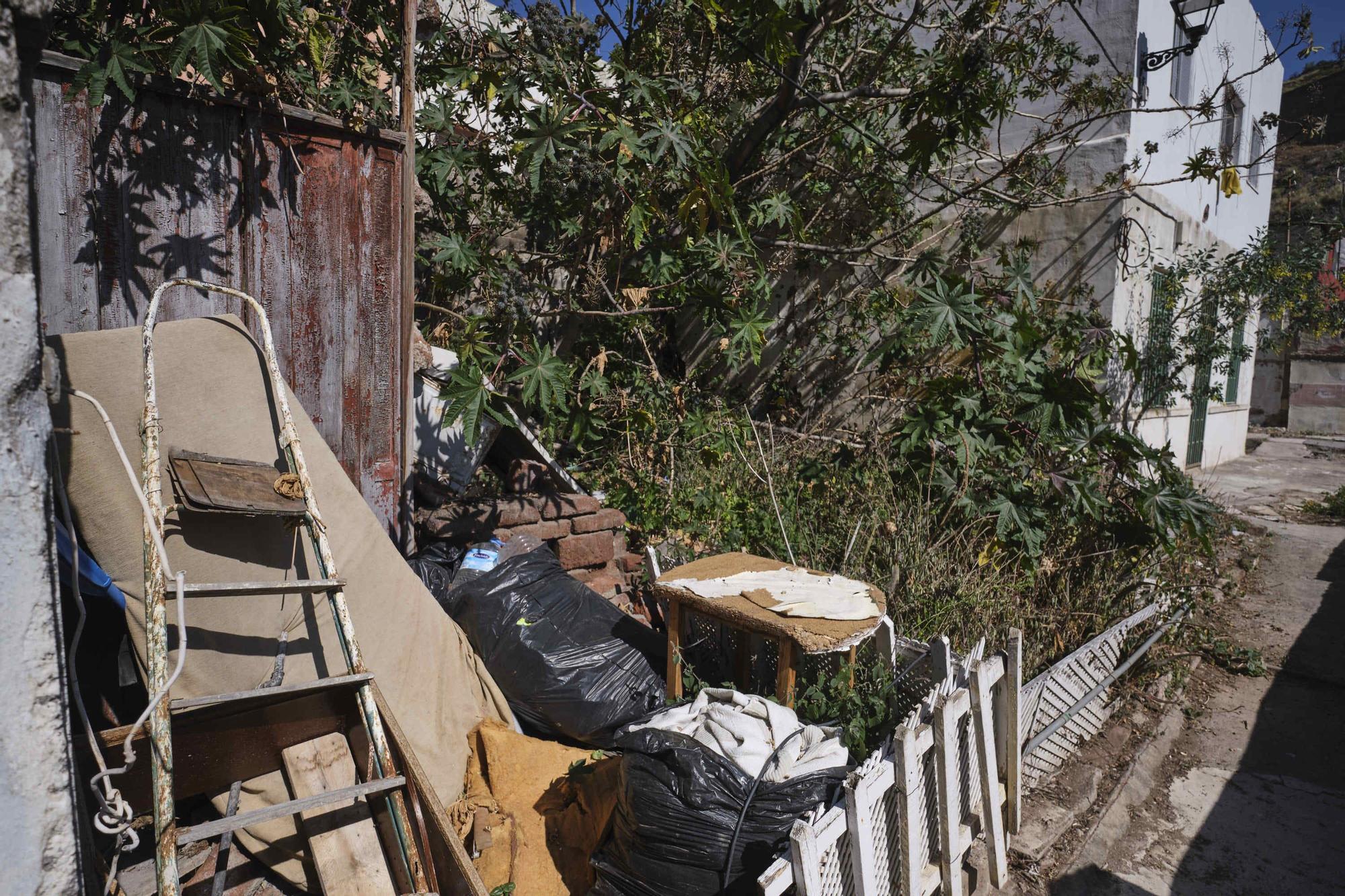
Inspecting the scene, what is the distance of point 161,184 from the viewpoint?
8.47 ft

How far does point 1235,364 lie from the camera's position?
895 centimetres

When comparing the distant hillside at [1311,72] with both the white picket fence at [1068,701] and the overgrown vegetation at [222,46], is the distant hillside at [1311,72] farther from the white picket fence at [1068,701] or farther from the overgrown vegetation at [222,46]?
the overgrown vegetation at [222,46]

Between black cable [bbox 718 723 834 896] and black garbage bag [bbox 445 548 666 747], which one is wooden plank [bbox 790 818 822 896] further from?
black garbage bag [bbox 445 548 666 747]

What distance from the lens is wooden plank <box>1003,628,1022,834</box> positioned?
2772 millimetres

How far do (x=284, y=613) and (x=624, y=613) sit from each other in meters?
1.50

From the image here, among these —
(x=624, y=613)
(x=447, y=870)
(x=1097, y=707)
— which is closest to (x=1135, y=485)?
(x=1097, y=707)

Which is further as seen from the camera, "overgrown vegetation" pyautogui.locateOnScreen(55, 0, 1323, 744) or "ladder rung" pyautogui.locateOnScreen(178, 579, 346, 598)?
"overgrown vegetation" pyautogui.locateOnScreen(55, 0, 1323, 744)

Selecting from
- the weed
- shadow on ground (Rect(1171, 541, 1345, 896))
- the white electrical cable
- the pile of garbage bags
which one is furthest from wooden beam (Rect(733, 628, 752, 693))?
the weed

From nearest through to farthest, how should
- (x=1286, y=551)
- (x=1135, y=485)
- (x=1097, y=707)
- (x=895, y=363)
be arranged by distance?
1. (x=1097, y=707)
2. (x=1135, y=485)
3. (x=895, y=363)
4. (x=1286, y=551)

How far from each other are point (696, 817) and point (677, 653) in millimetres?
921

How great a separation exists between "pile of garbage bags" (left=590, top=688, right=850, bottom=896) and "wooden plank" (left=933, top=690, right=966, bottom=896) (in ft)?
1.13

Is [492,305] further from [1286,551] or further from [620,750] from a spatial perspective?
[1286,551]

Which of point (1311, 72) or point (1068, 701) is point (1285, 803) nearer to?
point (1068, 701)

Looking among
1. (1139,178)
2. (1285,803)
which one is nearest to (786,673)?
(1285,803)
